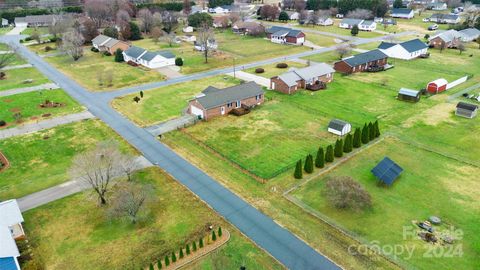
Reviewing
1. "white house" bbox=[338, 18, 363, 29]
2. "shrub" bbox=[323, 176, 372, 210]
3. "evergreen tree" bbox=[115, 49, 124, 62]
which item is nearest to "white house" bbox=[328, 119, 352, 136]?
"shrub" bbox=[323, 176, 372, 210]

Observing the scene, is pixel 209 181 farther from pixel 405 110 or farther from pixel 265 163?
pixel 405 110

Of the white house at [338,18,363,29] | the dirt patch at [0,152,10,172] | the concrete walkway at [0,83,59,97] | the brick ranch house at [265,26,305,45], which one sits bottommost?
the dirt patch at [0,152,10,172]

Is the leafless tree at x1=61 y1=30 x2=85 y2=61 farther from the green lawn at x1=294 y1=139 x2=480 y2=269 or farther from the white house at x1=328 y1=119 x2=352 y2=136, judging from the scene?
the green lawn at x1=294 y1=139 x2=480 y2=269

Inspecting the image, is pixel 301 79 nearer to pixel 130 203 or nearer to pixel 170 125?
pixel 170 125

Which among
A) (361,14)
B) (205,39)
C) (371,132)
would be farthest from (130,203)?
(361,14)

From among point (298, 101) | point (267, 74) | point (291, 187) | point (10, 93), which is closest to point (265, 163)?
point (291, 187)

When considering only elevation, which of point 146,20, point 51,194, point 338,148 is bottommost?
point 51,194

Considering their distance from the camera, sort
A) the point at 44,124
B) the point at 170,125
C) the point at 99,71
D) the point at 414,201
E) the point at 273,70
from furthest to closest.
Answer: the point at 273,70 < the point at 99,71 < the point at 44,124 < the point at 170,125 < the point at 414,201
